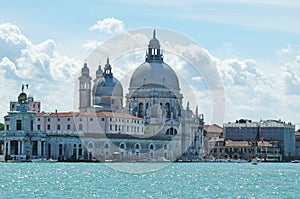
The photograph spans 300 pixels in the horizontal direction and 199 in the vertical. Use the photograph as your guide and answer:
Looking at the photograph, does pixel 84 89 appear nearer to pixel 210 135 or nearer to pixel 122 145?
pixel 122 145

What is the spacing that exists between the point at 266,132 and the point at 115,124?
169ft

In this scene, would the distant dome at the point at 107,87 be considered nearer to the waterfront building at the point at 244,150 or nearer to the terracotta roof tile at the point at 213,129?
the waterfront building at the point at 244,150

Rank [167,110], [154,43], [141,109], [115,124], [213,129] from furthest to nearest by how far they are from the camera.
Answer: [213,129] < [154,43] < [141,109] < [167,110] < [115,124]

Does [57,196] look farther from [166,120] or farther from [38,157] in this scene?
[166,120]

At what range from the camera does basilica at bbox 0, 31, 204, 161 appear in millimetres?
113812

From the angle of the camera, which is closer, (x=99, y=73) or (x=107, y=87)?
(x=107, y=87)

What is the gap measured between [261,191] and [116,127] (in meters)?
76.0

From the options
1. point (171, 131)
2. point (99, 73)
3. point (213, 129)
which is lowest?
point (171, 131)

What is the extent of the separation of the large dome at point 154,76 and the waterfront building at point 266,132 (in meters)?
31.9

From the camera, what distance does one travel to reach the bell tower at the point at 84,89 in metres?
142

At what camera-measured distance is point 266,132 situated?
17275 centimetres

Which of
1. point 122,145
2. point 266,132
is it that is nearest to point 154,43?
point 122,145

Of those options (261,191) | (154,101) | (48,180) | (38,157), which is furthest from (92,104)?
(261,191)

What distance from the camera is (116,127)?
129750 mm
